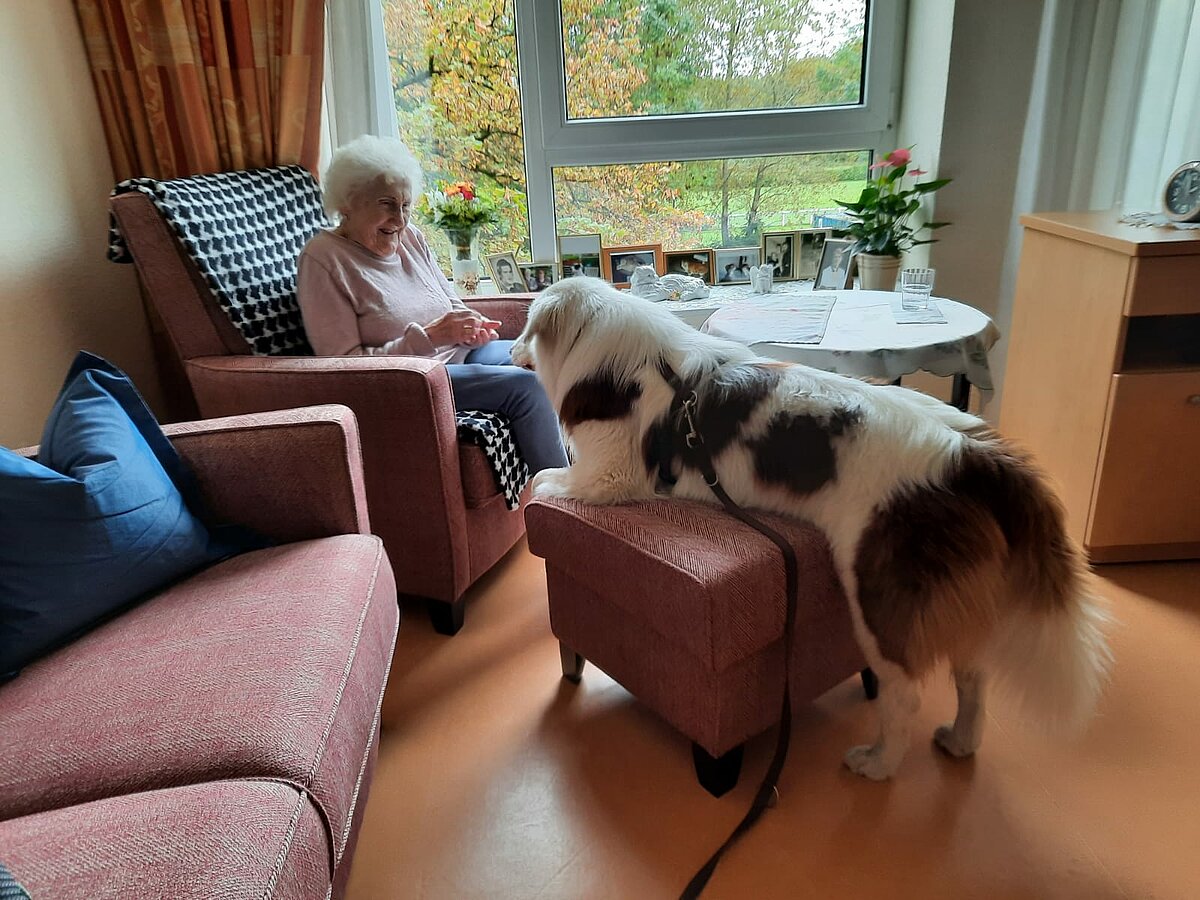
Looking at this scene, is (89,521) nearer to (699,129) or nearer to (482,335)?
(482,335)

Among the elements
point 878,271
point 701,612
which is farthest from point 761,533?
point 878,271

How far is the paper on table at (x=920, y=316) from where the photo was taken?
6.73 ft

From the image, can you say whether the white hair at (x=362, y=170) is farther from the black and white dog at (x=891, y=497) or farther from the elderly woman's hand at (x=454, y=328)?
the black and white dog at (x=891, y=497)

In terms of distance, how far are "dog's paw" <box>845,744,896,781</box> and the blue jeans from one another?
103cm

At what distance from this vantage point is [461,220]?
9.30 feet

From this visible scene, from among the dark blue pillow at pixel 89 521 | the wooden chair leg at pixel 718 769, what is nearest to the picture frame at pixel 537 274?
the dark blue pillow at pixel 89 521

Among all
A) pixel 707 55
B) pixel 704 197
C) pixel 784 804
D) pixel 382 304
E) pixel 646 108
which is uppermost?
pixel 707 55

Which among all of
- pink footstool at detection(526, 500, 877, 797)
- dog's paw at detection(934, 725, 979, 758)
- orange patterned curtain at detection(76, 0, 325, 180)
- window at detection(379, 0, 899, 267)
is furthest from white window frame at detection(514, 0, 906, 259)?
dog's paw at detection(934, 725, 979, 758)

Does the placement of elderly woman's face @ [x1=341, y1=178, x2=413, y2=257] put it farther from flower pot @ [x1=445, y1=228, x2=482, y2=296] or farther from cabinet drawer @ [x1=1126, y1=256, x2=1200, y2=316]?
cabinet drawer @ [x1=1126, y1=256, x2=1200, y2=316]

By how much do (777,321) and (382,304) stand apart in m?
1.07

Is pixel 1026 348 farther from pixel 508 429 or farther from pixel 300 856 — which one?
pixel 300 856

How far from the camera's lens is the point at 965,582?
1238mm

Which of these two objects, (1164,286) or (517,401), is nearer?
(1164,286)

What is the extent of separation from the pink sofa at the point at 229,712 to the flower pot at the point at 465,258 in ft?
5.04
